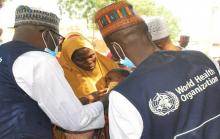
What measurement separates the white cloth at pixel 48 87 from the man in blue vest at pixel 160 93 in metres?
0.38

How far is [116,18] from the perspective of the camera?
7.16 feet

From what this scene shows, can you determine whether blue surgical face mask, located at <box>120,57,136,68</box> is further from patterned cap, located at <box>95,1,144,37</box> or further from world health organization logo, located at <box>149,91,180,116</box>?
world health organization logo, located at <box>149,91,180,116</box>

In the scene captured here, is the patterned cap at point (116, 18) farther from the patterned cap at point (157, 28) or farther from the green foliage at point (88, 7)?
the green foliage at point (88, 7)

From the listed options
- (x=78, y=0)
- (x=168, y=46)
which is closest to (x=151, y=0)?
(x=78, y=0)

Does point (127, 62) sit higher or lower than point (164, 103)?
lower

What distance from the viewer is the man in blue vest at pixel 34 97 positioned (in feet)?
7.18

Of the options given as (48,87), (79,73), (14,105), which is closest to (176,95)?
(48,87)

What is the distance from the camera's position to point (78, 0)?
21.2 meters

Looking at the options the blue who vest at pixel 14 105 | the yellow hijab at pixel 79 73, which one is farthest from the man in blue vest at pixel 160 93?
the yellow hijab at pixel 79 73

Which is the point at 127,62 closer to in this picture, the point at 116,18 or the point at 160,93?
the point at 116,18

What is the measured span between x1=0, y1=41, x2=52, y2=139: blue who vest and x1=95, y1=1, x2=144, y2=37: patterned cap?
0.43 m

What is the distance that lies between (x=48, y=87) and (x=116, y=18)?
0.55m

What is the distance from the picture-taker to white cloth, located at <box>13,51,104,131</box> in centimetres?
218

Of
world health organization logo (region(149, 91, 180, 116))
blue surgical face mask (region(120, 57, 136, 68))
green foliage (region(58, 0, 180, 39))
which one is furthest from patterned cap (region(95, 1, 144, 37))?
green foliage (region(58, 0, 180, 39))
